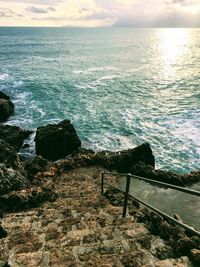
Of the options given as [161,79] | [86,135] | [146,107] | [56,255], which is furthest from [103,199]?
[161,79]

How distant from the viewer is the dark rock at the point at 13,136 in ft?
77.6

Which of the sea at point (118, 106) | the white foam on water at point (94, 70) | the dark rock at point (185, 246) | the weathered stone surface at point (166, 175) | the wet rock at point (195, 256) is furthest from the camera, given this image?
the white foam on water at point (94, 70)

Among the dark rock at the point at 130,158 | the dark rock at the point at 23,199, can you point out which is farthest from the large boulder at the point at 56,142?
the dark rock at the point at 23,199

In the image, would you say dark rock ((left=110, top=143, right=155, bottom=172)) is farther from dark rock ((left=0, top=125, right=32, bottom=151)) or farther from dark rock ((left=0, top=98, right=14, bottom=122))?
dark rock ((left=0, top=98, right=14, bottom=122))

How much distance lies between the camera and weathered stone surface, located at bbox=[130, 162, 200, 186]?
621 inches

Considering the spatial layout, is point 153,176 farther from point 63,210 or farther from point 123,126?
point 123,126

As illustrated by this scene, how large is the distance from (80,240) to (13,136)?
18.4 m

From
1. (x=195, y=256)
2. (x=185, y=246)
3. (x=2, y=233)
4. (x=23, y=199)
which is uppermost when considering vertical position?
(x=195, y=256)

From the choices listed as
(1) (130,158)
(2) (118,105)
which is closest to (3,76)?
(2) (118,105)

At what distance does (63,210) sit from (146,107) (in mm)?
26812

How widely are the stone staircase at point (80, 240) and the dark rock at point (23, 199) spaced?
68 cm

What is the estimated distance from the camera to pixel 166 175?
1634 cm

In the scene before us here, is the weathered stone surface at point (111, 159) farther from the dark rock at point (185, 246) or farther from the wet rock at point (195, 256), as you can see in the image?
the wet rock at point (195, 256)

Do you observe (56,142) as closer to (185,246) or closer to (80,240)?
(80,240)
